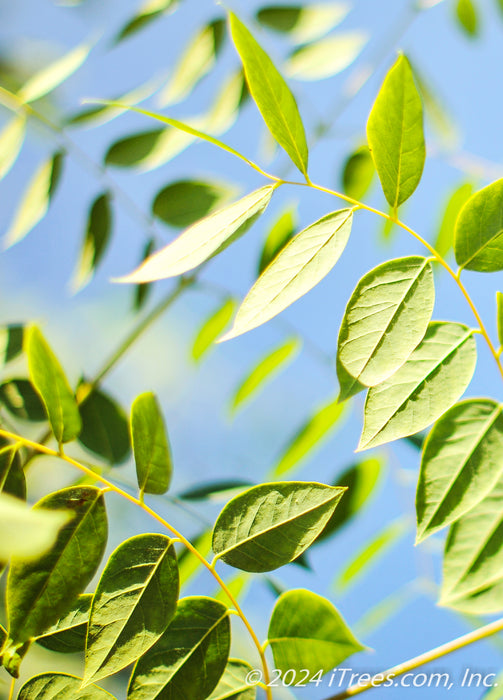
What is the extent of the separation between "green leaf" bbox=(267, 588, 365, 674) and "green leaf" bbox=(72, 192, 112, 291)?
38 centimetres

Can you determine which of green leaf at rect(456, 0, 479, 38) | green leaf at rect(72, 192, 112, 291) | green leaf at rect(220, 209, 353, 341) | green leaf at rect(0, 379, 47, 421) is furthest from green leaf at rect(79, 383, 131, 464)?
green leaf at rect(456, 0, 479, 38)

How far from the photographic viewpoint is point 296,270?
23 cm

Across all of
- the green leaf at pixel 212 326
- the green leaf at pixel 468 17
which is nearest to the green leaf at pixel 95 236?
the green leaf at pixel 212 326

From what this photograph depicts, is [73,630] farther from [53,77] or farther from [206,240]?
[53,77]

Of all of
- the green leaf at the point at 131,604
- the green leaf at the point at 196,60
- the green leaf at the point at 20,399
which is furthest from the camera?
the green leaf at the point at 196,60

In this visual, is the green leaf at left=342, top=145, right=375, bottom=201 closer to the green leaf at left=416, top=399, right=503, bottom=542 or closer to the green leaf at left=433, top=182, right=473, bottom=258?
the green leaf at left=433, top=182, right=473, bottom=258

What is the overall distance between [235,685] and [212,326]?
0.41 m

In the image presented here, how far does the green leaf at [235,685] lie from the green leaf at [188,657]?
0.03 m

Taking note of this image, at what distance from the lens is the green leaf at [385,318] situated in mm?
215

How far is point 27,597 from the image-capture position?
217mm

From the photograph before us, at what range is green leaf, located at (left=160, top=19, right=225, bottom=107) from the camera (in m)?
0.52

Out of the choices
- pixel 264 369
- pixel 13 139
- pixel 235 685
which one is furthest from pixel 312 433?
pixel 13 139

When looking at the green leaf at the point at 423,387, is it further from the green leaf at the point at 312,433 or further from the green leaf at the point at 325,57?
the green leaf at the point at 325,57

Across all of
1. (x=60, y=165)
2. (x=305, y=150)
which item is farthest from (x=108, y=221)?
(x=305, y=150)
